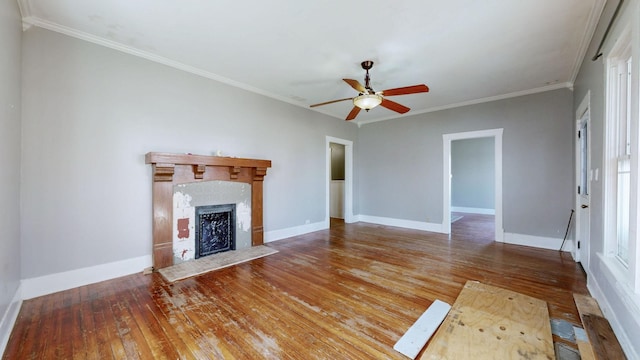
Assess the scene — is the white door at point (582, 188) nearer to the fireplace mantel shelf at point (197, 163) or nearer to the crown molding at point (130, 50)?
the fireplace mantel shelf at point (197, 163)

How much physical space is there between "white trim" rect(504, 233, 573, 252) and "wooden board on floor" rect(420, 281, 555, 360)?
253cm

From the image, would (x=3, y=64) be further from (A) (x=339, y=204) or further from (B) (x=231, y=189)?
(A) (x=339, y=204)

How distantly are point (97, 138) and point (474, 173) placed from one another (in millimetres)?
9500

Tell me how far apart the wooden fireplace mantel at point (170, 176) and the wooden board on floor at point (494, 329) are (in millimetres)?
3167

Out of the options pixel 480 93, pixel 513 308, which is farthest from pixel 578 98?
pixel 513 308

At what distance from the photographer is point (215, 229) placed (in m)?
3.80

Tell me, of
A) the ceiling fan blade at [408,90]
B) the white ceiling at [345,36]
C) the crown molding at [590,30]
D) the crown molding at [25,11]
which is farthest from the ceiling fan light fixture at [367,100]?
the crown molding at [25,11]

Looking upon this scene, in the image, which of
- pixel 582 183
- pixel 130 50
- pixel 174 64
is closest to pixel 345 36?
pixel 174 64

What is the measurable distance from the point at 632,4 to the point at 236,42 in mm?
3319

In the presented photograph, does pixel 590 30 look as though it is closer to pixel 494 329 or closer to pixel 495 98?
pixel 495 98

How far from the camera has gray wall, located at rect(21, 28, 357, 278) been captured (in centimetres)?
254

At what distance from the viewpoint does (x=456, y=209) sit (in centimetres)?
874

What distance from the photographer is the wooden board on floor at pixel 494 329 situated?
1656mm

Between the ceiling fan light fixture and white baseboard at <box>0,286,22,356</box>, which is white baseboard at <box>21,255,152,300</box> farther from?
the ceiling fan light fixture
